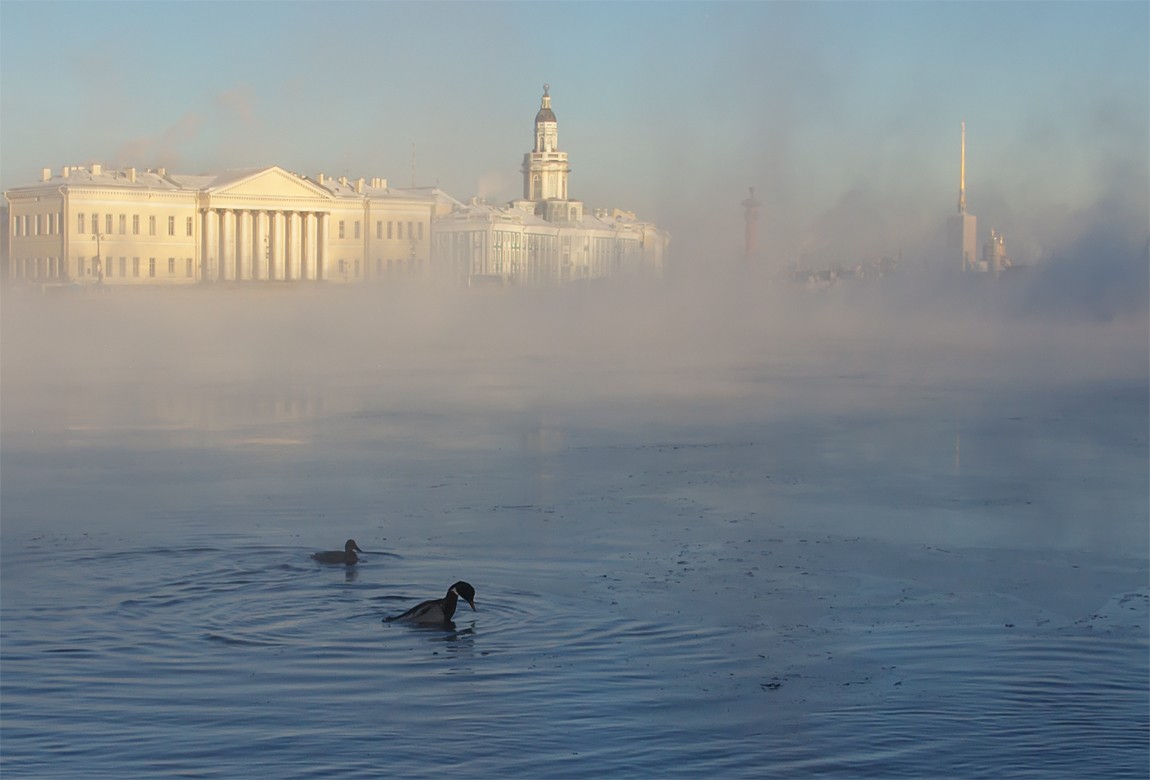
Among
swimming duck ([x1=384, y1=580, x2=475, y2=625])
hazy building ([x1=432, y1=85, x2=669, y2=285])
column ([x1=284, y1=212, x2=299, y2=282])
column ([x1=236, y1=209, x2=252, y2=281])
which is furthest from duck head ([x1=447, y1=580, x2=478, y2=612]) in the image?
hazy building ([x1=432, y1=85, x2=669, y2=285])

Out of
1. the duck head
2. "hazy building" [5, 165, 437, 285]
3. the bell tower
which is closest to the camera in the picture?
the duck head

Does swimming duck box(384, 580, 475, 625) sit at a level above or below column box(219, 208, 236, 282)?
below

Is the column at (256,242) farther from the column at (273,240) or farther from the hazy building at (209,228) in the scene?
the column at (273,240)

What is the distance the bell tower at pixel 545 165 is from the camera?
10462 centimetres

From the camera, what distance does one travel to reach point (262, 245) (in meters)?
73.8

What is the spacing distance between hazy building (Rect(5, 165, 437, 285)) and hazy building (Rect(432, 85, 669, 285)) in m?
4.40

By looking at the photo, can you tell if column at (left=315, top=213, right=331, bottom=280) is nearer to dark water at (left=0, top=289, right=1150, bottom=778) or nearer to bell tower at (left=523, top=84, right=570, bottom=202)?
bell tower at (left=523, top=84, right=570, bottom=202)

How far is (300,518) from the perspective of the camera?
425 inches

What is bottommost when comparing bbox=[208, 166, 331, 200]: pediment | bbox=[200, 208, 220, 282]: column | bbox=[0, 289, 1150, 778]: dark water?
bbox=[0, 289, 1150, 778]: dark water

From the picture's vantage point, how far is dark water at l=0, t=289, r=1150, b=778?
19.1ft

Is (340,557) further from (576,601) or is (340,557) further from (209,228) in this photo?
(209,228)

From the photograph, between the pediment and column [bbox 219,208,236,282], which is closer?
the pediment

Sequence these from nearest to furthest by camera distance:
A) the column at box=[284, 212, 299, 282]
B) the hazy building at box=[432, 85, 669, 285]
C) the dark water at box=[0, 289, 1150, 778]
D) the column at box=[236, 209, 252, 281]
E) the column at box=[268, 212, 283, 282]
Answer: the dark water at box=[0, 289, 1150, 778]
the column at box=[236, 209, 252, 281]
the column at box=[268, 212, 283, 282]
the column at box=[284, 212, 299, 282]
the hazy building at box=[432, 85, 669, 285]

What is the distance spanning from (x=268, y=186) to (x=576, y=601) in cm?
6689
